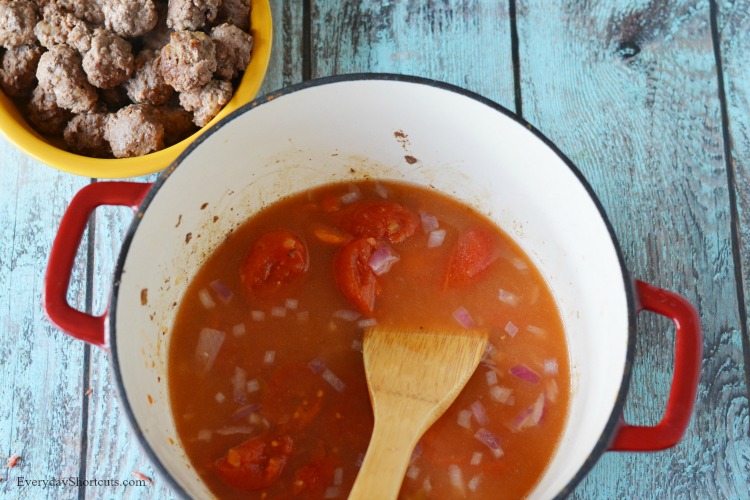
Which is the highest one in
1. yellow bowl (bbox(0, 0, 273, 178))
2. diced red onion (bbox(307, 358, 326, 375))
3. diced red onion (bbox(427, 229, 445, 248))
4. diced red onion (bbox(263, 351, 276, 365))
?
yellow bowl (bbox(0, 0, 273, 178))

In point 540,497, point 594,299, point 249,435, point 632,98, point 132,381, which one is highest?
point 632,98

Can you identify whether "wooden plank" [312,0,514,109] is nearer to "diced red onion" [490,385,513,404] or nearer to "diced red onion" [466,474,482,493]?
"diced red onion" [490,385,513,404]

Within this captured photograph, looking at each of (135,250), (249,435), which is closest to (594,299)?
(249,435)

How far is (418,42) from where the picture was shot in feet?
6.87

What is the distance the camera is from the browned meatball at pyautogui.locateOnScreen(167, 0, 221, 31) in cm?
178

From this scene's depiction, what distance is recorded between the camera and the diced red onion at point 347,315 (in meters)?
1.78

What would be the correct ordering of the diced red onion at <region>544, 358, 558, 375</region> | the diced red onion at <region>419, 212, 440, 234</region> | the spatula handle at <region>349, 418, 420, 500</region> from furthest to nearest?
the diced red onion at <region>419, 212, 440, 234</region>
the diced red onion at <region>544, 358, 558, 375</region>
the spatula handle at <region>349, 418, 420, 500</region>

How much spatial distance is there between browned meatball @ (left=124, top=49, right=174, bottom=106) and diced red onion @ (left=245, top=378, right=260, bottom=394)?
2.32 ft

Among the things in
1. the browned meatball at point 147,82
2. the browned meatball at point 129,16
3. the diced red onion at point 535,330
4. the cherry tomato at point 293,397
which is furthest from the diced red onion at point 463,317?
the browned meatball at point 129,16

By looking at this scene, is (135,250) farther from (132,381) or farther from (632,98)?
(632,98)

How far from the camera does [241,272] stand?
71.6 inches

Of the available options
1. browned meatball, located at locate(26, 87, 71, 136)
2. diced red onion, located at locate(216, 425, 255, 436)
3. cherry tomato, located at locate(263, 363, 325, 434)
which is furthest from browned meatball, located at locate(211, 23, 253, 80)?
diced red onion, located at locate(216, 425, 255, 436)

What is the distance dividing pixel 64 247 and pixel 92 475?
2.24ft

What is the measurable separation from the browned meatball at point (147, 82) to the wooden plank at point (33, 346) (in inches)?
12.4
